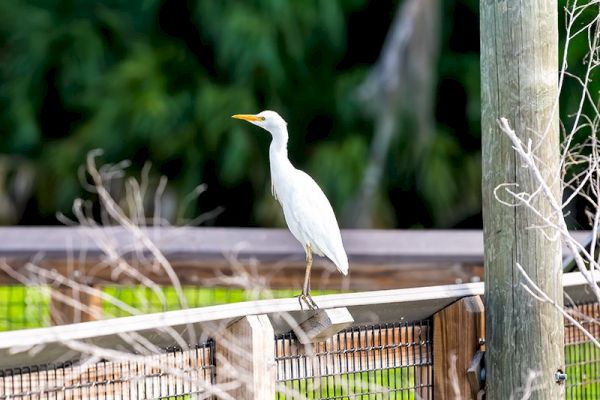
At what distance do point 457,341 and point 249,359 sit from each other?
0.80 m

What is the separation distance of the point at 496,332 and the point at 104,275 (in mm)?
2333

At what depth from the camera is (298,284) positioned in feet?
16.5

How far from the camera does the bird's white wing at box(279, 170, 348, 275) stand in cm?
348

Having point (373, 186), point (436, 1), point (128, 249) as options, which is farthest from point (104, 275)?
point (436, 1)

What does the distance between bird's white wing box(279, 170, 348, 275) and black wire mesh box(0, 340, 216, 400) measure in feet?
2.63

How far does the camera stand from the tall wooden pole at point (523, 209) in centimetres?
311

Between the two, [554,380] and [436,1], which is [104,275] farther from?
[436,1]

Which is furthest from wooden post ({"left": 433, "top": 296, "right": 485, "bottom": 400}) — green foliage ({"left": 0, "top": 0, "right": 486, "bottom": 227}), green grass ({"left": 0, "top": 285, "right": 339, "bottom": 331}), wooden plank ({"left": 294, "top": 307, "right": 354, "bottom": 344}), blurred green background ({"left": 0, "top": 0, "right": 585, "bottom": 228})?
green foliage ({"left": 0, "top": 0, "right": 486, "bottom": 227})

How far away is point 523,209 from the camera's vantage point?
3.11 meters

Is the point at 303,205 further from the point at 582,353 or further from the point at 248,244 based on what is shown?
the point at 248,244

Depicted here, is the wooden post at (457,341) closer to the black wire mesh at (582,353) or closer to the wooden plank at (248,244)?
the black wire mesh at (582,353)

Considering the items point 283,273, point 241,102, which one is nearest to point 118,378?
point 283,273

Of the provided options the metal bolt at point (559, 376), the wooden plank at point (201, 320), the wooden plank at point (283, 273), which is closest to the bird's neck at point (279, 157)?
the wooden plank at point (201, 320)

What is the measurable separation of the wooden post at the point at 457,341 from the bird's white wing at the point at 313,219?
14.9 inches
